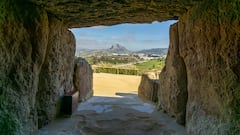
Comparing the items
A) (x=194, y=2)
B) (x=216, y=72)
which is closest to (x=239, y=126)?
(x=216, y=72)

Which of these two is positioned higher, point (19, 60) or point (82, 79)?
point (19, 60)

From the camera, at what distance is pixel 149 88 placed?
7770 mm

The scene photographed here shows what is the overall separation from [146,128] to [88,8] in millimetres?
2207

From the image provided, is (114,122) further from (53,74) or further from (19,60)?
(19,60)

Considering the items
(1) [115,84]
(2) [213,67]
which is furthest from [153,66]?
(2) [213,67]

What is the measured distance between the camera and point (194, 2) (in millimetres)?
3455

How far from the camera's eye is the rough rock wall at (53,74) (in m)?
4.37

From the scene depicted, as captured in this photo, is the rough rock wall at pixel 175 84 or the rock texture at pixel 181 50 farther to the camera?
the rough rock wall at pixel 175 84

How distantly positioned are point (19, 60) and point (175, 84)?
9.54ft

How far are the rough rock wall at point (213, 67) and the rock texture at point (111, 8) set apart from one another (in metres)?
0.32

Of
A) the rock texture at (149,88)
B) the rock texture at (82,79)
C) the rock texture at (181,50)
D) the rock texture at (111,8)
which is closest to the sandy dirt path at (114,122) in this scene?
the rock texture at (181,50)

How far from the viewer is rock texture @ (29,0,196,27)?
11.3 feet

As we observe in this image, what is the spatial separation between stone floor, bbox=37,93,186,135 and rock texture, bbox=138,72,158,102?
1.26 metres

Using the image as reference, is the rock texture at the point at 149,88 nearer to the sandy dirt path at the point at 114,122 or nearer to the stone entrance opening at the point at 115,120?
the stone entrance opening at the point at 115,120
